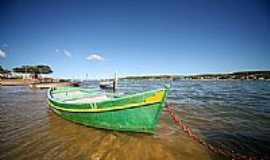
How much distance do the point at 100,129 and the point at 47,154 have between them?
2367mm

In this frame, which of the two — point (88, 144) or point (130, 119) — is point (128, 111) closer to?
point (130, 119)

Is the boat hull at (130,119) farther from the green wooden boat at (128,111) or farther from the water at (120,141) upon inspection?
the water at (120,141)

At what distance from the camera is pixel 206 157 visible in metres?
5.03

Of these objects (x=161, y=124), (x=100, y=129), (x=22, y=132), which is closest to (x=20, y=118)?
(x=22, y=132)

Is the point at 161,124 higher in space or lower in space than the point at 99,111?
lower

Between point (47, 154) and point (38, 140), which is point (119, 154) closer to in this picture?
point (47, 154)

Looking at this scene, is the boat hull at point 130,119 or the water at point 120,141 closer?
the water at point 120,141

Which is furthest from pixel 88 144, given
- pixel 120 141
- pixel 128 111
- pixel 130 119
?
pixel 128 111

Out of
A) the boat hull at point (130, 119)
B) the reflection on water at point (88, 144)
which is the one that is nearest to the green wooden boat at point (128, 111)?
the boat hull at point (130, 119)

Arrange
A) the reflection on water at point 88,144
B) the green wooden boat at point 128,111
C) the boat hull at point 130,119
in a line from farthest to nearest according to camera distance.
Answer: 1. the boat hull at point 130,119
2. the green wooden boat at point 128,111
3. the reflection on water at point 88,144

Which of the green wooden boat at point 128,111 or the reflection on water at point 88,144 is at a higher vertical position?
the green wooden boat at point 128,111

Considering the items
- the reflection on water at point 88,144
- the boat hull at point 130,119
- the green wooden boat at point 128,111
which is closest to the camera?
the reflection on water at point 88,144

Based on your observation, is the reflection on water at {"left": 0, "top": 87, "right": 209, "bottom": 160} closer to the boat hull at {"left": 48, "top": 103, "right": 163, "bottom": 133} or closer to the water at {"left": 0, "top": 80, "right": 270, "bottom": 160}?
the water at {"left": 0, "top": 80, "right": 270, "bottom": 160}

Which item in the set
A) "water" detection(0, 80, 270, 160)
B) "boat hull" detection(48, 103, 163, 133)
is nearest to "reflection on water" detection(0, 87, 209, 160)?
"water" detection(0, 80, 270, 160)
